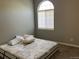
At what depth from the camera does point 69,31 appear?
12.7 ft

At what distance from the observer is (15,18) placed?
393 centimetres

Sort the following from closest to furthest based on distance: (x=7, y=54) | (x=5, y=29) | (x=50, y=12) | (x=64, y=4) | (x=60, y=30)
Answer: (x=7, y=54), (x=5, y=29), (x=64, y=4), (x=60, y=30), (x=50, y=12)

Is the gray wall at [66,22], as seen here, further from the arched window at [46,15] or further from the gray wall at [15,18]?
the gray wall at [15,18]

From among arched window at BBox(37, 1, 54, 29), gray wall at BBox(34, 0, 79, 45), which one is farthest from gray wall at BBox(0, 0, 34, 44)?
gray wall at BBox(34, 0, 79, 45)

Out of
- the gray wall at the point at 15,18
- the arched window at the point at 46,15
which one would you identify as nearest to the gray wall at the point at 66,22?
the arched window at the point at 46,15

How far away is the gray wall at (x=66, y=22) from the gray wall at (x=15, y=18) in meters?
1.31

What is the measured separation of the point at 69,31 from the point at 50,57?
1689 mm

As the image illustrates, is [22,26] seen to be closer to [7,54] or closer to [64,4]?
[7,54]

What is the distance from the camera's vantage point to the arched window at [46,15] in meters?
4.37

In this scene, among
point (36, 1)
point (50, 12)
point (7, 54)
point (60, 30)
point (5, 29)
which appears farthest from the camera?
point (36, 1)

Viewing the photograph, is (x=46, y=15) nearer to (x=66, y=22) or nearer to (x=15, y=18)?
(x=66, y=22)

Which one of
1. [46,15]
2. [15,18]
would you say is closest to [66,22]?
[46,15]

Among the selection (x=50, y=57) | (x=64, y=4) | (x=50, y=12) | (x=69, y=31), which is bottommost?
(x=50, y=57)

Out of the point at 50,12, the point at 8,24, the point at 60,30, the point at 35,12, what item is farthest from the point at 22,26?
the point at 60,30
